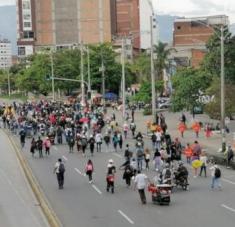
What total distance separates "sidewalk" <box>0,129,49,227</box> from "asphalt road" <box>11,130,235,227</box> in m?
0.77

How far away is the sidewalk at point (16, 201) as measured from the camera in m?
22.9

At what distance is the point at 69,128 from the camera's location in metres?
51.4

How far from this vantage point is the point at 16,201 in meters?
27.0

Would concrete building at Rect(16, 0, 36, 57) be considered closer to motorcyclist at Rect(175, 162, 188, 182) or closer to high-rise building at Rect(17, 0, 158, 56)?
high-rise building at Rect(17, 0, 158, 56)

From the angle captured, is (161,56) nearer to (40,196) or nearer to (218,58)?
(218,58)

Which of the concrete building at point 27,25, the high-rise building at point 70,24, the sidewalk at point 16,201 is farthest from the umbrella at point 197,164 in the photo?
the concrete building at point 27,25

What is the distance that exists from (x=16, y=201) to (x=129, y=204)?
410cm

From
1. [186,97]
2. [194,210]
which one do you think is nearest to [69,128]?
[186,97]

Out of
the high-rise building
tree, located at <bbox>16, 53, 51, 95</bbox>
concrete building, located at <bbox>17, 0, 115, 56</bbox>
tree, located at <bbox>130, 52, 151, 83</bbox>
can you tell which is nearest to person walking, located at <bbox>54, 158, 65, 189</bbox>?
tree, located at <bbox>130, 52, 151, 83</bbox>

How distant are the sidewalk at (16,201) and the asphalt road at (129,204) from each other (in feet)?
2.52

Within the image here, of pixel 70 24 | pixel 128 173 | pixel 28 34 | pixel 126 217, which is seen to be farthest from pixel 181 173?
pixel 28 34

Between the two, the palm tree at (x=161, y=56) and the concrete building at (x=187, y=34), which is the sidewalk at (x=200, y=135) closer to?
the palm tree at (x=161, y=56)

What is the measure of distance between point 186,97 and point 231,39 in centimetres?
1293

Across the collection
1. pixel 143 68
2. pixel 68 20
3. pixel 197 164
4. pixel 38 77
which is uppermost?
pixel 68 20
